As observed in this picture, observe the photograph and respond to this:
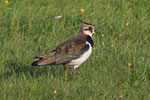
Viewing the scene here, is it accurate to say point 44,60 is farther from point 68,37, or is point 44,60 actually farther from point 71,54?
point 68,37

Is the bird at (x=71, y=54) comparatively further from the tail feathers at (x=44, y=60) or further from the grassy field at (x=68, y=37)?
the grassy field at (x=68, y=37)

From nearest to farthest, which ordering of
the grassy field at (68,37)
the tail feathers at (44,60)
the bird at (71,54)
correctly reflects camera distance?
the grassy field at (68,37) → the tail feathers at (44,60) → the bird at (71,54)

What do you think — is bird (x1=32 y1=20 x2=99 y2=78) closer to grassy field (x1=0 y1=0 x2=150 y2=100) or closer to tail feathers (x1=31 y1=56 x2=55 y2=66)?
tail feathers (x1=31 y1=56 x2=55 y2=66)

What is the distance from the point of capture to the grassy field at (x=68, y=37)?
643 centimetres

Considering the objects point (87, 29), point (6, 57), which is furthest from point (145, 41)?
point (6, 57)

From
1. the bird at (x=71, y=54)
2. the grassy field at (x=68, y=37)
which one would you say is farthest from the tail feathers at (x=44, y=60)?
the grassy field at (x=68, y=37)

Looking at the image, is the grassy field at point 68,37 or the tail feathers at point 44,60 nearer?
the grassy field at point 68,37

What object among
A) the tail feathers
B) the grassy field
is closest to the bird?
the tail feathers

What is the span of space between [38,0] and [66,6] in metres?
0.95

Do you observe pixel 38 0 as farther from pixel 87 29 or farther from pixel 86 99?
pixel 86 99

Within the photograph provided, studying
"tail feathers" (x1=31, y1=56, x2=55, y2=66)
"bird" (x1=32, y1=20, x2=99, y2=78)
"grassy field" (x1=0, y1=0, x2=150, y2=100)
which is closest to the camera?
"grassy field" (x1=0, y1=0, x2=150, y2=100)

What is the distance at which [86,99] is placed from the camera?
20.1ft

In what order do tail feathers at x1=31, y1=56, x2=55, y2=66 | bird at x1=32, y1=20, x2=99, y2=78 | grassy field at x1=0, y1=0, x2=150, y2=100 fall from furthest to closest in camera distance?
bird at x1=32, y1=20, x2=99, y2=78 → tail feathers at x1=31, y1=56, x2=55, y2=66 → grassy field at x1=0, y1=0, x2=150, y2=100

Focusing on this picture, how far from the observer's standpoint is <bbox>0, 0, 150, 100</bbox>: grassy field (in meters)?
6.43
